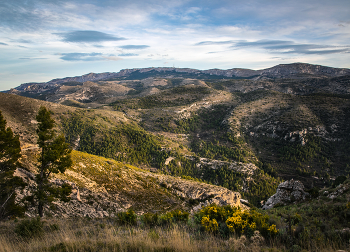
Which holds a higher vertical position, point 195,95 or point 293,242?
point 195,95

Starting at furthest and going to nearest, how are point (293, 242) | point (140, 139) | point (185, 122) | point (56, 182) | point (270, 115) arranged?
point (185, 122) → point (270, 115) → point (140, 139) → point (56, 182) → point (293, 242)

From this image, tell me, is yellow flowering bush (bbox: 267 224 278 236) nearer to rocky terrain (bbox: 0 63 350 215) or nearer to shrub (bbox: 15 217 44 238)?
shrub (bbox: 15 217 44 238)

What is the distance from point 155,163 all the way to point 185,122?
175 feet

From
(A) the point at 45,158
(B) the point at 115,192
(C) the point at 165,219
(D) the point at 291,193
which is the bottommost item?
(D) the point at 291,193

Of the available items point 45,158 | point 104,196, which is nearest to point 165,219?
point 45,158

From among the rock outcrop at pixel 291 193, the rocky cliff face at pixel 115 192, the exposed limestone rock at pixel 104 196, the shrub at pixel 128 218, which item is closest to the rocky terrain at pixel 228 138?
the rock outcrop at pixel 291 193

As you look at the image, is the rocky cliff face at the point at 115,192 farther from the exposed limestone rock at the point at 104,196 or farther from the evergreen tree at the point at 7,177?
the evergreen tree at the point at 7,177

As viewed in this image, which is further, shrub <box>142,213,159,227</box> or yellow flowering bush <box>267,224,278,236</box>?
shrub <box>142,213,159,227</box>

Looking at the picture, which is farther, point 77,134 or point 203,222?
point 77,134

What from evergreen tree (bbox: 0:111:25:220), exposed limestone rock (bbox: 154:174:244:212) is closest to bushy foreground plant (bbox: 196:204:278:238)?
evergreen tree (bbox: 0:111:25:220)

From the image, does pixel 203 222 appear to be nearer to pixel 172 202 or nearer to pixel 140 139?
pixel 172 202

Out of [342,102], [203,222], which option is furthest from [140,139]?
[342,102]

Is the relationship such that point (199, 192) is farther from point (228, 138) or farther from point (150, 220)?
point (228, 138)

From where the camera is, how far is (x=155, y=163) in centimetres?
7756
